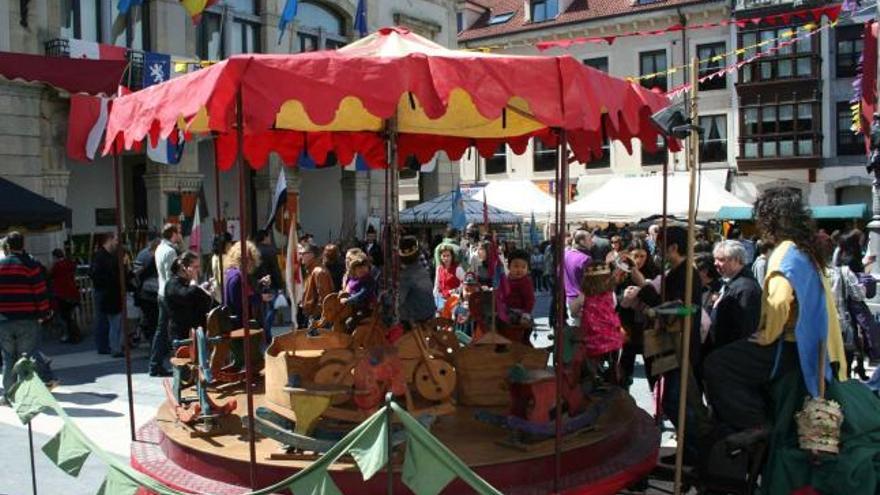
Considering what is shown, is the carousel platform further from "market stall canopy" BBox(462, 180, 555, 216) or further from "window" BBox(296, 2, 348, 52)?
"window" BBox(296, 2, 348, 52)

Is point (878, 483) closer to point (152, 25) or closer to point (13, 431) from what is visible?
point (13, 431)

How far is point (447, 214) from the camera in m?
19.6

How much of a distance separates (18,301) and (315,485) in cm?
617

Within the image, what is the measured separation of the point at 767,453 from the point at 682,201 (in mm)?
13611

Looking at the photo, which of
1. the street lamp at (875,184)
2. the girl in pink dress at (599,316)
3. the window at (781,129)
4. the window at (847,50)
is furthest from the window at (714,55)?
the girl in pink dress at (599,316)

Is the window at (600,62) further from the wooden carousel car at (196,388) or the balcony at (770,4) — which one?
the wooden carousel car at (196,388)

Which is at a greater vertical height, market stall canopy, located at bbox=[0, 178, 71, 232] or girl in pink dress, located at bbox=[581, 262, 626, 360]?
market stall canopy, located at bbox=[0, 178, 71, 232]

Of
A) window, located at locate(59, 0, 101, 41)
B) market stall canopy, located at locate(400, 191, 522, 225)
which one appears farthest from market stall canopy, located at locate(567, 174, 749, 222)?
window, located at locate(59, 0, 101, 41)

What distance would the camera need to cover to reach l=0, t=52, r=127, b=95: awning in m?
13.6

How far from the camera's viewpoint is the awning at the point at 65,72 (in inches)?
536

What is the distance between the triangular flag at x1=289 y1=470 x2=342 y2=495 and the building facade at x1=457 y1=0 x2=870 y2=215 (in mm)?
26273

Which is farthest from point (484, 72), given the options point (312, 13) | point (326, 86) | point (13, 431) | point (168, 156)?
point (312, 13)

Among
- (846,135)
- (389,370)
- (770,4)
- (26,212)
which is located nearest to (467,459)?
(389,370)

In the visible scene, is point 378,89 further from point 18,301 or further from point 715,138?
point 715,138
